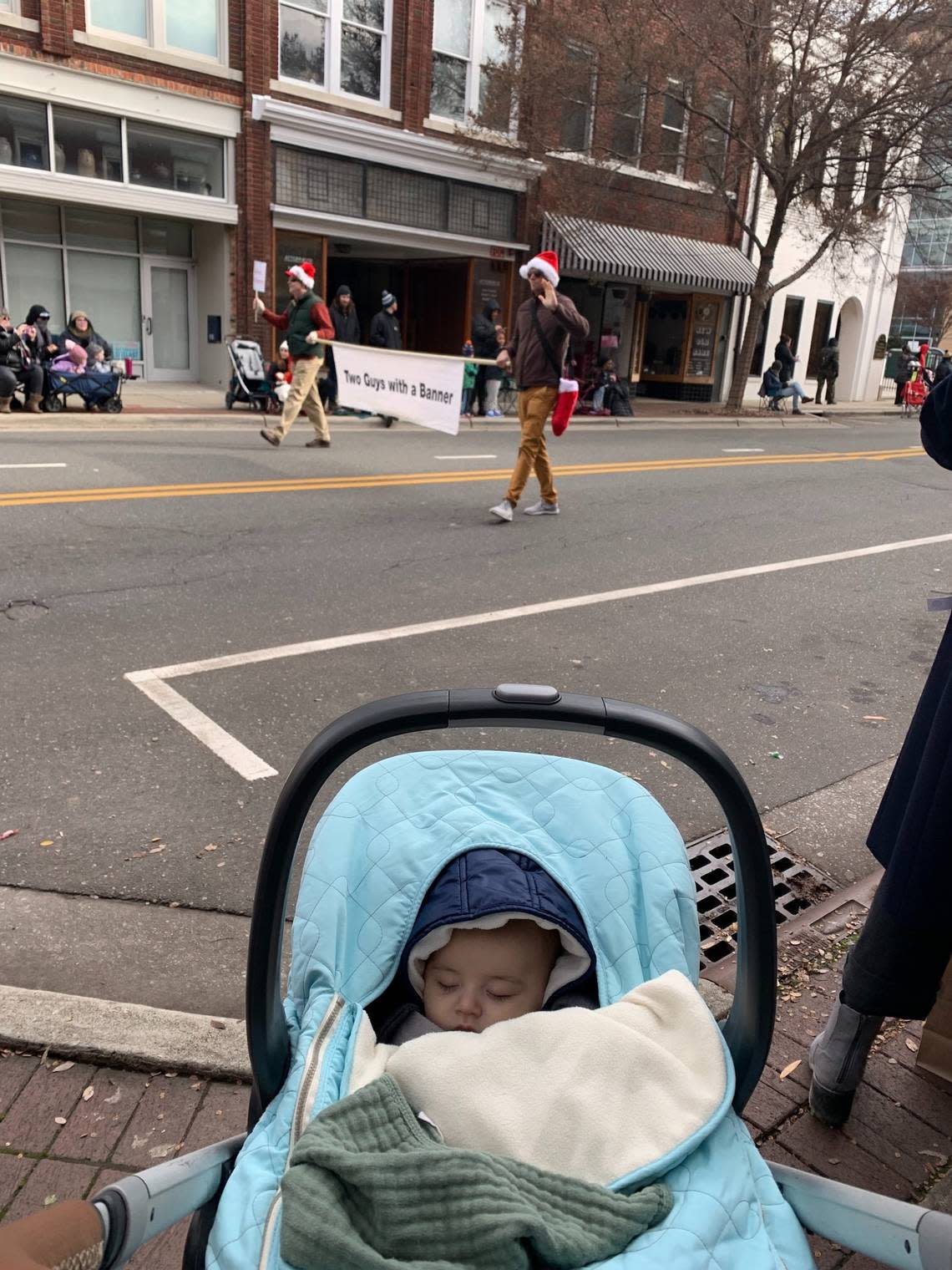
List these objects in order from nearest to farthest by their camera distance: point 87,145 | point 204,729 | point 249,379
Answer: point 204,729 → point 249,379 → point 87,145

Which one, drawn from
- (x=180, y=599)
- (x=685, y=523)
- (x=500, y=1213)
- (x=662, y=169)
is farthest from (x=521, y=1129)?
(x=662, y=169)

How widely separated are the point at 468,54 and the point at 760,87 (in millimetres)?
5903

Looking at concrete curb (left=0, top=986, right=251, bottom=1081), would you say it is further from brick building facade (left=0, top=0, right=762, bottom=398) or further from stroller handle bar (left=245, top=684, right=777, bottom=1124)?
brick building facade (left=0, top=0, right=762, bottom=398)

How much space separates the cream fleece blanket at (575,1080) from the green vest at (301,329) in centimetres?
1112

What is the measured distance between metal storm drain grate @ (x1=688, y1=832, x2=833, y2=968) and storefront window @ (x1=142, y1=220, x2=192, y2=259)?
18.1 metres

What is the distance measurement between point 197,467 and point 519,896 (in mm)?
9276

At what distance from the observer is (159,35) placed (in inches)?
659

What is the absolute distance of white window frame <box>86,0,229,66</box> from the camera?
16328 mm

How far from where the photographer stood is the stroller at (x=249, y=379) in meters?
16.0

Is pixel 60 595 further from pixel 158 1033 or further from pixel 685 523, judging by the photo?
pixel 685 523

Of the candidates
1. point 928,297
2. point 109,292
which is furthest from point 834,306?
point 109,292

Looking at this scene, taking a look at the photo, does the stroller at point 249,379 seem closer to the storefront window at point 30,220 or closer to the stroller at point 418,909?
the storefront window at point 30,220

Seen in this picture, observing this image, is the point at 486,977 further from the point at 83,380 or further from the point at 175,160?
the point at 175,160

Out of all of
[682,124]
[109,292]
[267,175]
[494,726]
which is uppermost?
[682,124]
